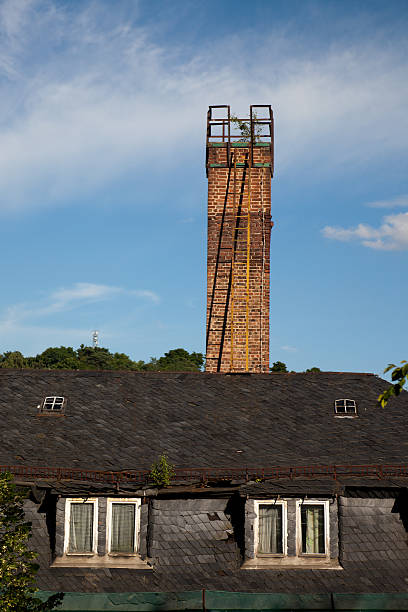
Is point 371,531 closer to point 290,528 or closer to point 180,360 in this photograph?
point 290,528

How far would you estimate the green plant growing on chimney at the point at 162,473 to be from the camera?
57.0 feet

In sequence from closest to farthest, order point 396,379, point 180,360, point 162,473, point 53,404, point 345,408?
point 396,379, point 162,473, point 345,408, point 53,404, point 180,360

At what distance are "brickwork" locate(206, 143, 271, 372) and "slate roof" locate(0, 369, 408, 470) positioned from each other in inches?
186

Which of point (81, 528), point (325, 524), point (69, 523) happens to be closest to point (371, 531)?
point (325, 524)

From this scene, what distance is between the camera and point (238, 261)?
28.8 m

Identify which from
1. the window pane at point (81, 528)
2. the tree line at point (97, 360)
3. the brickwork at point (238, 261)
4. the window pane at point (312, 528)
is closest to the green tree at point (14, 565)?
the window pane at point (81, 528)

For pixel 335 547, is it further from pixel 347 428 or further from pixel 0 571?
pixel 0 571

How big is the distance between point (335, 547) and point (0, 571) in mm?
7788

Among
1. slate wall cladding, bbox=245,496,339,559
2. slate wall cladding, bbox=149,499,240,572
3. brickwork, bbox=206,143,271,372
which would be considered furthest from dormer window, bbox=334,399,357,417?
brickwork, bbox=206,143,271,372

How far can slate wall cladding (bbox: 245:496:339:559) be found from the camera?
17141 millimetres

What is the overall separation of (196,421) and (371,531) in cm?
612

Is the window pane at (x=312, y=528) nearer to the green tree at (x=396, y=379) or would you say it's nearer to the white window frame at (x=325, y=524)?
the white window frame at (x=325, y=524)

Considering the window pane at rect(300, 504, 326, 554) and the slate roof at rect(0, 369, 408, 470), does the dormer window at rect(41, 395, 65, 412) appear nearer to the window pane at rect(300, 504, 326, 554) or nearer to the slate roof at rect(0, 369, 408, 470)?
the slate roof at rect(0, 369, 408, 470)

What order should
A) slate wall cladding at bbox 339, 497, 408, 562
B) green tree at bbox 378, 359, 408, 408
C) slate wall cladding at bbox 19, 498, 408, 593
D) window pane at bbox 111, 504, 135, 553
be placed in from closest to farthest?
1. green tree at bbox 378, 359, 408, 408
2. slate wall cladding at bbox 19, 498, 408, 593
3. slate wall cladding at bbox 339, 497, 408, 562
4. window pane at bbox 111, 504, 135, 553
